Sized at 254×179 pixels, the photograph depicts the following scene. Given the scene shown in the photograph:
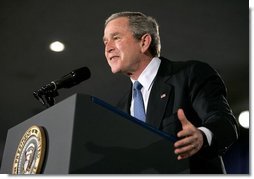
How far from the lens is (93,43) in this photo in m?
1.81

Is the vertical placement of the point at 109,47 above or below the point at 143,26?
below

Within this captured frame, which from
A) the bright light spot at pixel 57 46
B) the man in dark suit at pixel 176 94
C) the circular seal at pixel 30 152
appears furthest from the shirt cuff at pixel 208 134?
the bright light spot at pixel 57 46

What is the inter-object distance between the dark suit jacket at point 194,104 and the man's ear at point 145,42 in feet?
0.77

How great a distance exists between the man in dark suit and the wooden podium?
5cm

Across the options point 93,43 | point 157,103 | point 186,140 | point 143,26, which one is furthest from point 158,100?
point 93,43

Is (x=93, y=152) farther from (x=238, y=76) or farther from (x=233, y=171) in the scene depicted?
(x=238, y=76)

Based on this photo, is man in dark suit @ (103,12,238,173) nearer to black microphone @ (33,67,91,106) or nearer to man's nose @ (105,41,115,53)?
man's nose @ (105,41,115,53)

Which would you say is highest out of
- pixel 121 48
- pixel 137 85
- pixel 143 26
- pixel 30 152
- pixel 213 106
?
pixel 143 26

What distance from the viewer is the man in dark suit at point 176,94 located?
0.90m

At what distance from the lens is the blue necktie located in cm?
120

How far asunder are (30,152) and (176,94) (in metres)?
0.47

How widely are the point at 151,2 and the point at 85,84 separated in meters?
0.46

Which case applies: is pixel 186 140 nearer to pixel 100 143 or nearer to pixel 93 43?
pixel 100 143

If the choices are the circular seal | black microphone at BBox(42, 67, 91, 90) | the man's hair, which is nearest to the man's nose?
the man's hair
